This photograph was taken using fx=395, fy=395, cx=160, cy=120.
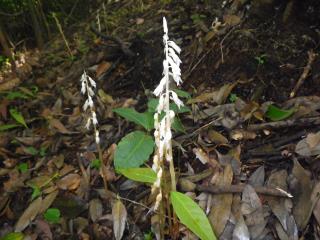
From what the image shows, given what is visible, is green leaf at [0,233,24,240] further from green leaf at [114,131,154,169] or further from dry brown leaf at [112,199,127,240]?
green leaf at [114,131,154,169]

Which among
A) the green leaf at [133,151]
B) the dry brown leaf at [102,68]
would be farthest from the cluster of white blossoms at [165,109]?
the dry brown leaf at [102,68]

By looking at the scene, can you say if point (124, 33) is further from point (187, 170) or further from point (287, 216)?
point (287, 216)

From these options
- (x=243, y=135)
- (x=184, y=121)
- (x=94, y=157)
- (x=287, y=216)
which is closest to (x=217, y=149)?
(x=243, y=135)

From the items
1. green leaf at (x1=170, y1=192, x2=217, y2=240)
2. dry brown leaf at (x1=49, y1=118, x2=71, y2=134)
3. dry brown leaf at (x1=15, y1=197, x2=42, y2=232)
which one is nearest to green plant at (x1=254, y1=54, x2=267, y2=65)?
green leaf at (x1=170, y1=192, x2=217, y2=240)

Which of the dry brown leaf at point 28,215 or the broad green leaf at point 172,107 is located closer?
the broad green leaf at point 172,107

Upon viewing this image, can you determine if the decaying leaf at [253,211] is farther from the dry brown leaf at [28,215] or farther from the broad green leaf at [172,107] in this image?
the dry brown leaf at [28,215]

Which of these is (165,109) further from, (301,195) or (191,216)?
(301,195)

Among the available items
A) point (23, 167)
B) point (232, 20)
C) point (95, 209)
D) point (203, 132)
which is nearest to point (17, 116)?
point (23, 167)
